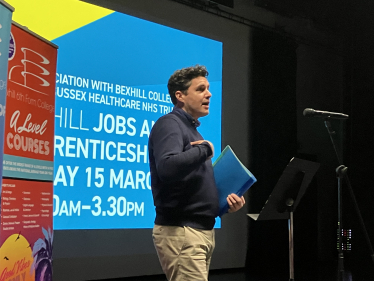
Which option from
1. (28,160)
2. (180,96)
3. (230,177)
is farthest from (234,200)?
(28,160)

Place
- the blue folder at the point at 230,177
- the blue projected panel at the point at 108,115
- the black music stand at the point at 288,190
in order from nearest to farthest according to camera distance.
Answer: the blue folder at the point at 230,177, the black music stand at the point at 288,190, the blue projected panel at the point at 108,115

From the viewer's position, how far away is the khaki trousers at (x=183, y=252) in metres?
1.88

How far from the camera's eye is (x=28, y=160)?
6.63 feet

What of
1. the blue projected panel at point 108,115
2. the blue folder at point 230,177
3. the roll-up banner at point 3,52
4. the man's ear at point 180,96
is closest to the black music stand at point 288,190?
the blue folder at point 230,177

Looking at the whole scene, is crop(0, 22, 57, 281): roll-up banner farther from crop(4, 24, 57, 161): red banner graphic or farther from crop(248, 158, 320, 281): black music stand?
crop(248, 158, 320, 281): black music stand

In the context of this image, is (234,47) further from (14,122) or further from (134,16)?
(14,122)

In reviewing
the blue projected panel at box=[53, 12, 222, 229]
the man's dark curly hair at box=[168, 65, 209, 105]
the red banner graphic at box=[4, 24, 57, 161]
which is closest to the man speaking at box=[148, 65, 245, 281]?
the man's dark curly hair at box=[168, 65, 209, 105]

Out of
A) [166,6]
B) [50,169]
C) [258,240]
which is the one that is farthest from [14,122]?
[258,240]

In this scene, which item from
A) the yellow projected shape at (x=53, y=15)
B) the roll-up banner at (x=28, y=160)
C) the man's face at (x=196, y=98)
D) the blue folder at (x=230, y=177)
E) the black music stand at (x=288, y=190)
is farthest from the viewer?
the yellow projected shape at (x=53, y=15)

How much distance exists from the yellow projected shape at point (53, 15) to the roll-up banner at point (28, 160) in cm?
172

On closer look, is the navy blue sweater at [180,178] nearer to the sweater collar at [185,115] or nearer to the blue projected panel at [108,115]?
the sweater collar at [185,115]

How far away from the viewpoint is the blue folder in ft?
6.53

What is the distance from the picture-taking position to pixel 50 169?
223 cm

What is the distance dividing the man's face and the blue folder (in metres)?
0.23
